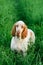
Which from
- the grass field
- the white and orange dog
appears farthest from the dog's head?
the grass field

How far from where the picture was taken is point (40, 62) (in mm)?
5633

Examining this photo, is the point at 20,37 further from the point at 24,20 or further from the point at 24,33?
the point at 24,20

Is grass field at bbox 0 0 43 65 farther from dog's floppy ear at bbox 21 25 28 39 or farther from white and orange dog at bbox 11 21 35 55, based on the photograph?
dog's floppy ear at bbox 21 25 28 39

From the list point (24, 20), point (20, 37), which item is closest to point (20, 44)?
point (20, 37)

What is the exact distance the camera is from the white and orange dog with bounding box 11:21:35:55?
5801 mm

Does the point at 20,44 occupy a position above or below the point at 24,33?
below

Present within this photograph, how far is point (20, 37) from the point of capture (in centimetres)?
589

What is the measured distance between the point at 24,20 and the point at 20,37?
5.37 feet

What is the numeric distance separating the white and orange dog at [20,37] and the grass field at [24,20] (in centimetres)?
9

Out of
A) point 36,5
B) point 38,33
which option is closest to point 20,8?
point 36,5

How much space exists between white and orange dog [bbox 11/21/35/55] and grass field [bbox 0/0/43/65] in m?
0.09

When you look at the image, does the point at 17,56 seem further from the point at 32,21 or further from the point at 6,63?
the point at 32,21

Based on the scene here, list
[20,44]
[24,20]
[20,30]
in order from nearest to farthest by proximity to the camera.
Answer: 1. [20,30]
2. [20,44]
3. [24,20]

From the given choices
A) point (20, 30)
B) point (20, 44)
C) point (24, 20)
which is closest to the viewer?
point (20, 30)
